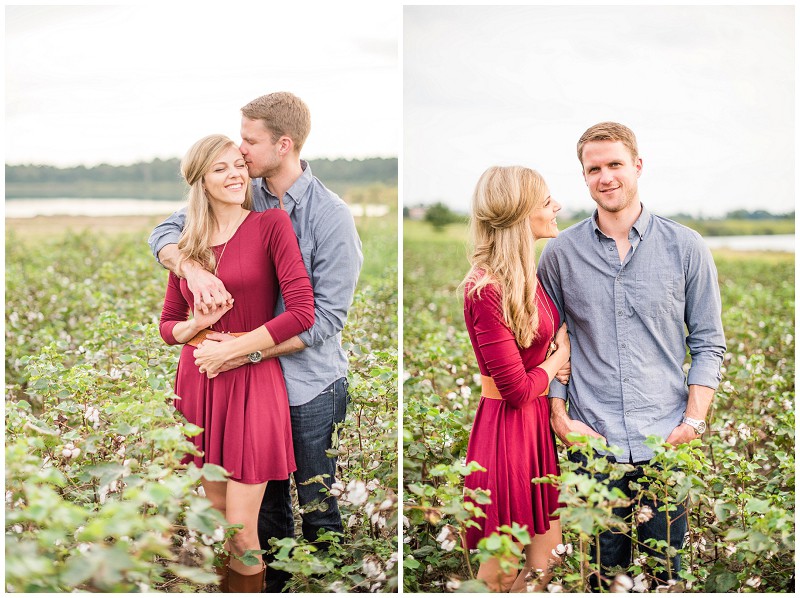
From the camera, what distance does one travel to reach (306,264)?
2.51 m

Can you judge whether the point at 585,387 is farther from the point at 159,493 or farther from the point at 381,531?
the point at 159,493

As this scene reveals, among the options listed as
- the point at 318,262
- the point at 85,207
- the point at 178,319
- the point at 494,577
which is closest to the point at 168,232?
the point at 178,319

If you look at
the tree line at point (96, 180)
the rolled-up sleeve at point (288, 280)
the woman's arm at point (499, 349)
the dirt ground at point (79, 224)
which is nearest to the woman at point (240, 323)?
the rolled-up sleeve at point (288, 280)

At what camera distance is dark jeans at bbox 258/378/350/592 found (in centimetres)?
255

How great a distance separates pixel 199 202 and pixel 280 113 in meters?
0.41

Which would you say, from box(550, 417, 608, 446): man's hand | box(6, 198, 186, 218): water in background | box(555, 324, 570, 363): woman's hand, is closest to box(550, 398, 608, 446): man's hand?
box(550, 417, 608, 446): man's hand

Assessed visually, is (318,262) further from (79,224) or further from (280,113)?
(79,224)

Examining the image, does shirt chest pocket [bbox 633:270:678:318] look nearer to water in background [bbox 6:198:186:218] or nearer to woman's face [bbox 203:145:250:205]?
woman's face [bbox 203:145:250:205]

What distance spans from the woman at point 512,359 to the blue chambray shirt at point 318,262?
1.43ft

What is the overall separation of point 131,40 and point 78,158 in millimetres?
7122

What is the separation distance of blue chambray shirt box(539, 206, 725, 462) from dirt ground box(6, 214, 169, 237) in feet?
24.9

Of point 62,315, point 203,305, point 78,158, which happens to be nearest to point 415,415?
point 203,305

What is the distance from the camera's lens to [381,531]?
2650 mm

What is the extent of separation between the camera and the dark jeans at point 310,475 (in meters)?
2.55
